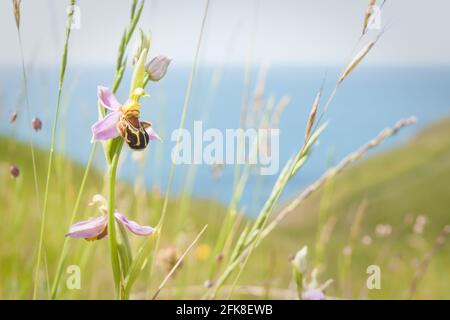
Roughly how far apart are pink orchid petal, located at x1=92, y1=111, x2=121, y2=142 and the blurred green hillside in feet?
0.68

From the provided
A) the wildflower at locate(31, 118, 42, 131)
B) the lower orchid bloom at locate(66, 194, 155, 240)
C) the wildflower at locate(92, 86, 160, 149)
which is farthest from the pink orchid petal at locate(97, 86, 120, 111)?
the wildflower at locate(31, 118, 42, 131)

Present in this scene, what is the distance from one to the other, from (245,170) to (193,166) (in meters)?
0.19

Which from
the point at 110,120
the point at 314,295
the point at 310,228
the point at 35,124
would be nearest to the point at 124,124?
the point at 110,120

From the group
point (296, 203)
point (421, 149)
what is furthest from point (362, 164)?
point (296, 203)

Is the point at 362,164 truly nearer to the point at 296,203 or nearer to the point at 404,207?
the point at 404,207

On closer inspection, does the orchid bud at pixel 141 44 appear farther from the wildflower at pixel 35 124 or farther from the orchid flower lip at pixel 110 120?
the wildflower at pixel 35 124

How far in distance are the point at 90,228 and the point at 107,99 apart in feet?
0.47

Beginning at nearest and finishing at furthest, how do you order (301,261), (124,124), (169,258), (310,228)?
(124,124) → (301,261) → (169,258) → (310,228)

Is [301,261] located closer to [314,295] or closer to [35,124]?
[314,295]

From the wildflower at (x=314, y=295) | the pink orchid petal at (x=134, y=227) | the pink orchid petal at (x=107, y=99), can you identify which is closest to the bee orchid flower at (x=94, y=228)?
the pink orchid petal at (x=134, y=227)

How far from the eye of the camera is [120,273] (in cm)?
60

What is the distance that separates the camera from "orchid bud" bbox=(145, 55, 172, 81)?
57 centimetres

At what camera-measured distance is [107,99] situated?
1.92 feet

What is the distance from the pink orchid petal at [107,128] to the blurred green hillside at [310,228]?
0.21m
